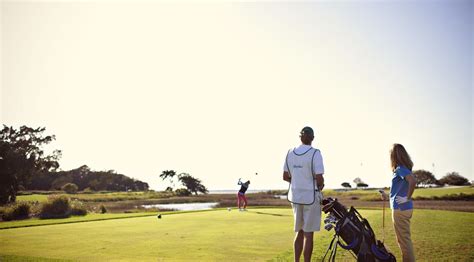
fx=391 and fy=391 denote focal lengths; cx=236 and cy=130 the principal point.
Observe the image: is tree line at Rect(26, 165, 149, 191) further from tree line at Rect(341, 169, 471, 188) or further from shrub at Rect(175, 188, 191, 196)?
tree line at Rect(341, 169, 471, 188)

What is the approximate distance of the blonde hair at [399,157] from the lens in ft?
22.1

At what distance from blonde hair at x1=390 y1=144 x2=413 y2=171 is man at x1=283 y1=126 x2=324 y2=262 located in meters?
1.41

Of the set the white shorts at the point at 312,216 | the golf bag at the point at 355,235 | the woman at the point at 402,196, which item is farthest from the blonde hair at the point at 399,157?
the white shorts at the point at 312,216

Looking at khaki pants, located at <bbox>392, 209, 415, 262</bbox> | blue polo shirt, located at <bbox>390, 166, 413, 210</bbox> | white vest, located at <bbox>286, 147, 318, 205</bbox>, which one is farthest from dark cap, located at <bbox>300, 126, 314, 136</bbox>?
khaki pants, located at <bbox>392, 209, 415, 262</bbox>

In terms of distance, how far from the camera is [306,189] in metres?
→ 6.49

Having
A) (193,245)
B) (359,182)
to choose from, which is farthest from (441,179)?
(193,245)

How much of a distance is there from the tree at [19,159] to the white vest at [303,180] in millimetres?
40619

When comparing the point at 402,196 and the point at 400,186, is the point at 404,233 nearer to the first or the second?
the point at 402,196

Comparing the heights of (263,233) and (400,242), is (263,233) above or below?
below

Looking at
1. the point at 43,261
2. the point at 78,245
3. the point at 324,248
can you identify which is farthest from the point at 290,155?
the point at 78,245

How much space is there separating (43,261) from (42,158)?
4579cm

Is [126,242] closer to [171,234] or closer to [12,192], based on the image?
[171,234]

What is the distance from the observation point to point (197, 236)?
1109 centimetres

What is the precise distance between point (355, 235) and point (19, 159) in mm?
46486
